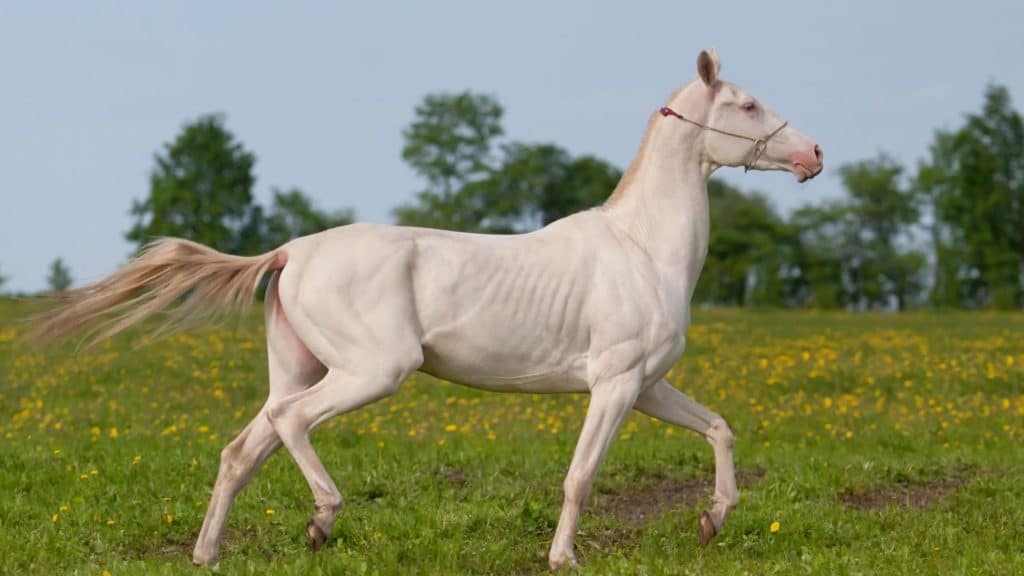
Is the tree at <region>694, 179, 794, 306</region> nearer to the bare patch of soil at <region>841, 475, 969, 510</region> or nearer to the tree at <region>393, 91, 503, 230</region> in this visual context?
the tree at <region>393, 91, 503, 230</region>

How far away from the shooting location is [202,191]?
6506cm

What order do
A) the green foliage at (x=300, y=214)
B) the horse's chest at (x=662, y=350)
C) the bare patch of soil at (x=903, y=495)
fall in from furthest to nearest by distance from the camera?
the green foliage at (x=300, y=214), the bare patch of soil at (x=903, y=495), the horse's chest at (x=662, y=350)

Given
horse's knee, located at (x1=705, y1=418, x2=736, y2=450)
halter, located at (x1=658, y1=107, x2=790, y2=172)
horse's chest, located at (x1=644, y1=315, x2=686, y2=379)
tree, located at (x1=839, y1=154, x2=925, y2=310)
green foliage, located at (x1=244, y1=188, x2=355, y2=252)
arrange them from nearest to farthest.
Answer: horse's chest, located at (x1=644, y1=315, x2=686, y2=379)
halter, located at (x1=658, y1=107, x2=790, y2=172)
horse's knee, located at (x1=705, y1=418, x2=736, y2=450)
tree, located at (x1=839, y1=154, x2=925, y2=310)
green foliage, located at (x1=244, y1=188, x2=355, y2=252)

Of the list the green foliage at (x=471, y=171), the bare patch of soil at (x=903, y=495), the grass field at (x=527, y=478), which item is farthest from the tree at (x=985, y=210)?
the bare patch of soil at (x=903, y=495)

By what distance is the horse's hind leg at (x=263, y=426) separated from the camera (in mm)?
6422

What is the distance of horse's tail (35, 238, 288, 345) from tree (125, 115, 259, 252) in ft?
187

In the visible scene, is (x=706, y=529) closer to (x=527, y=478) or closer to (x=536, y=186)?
(x=527, y=478)

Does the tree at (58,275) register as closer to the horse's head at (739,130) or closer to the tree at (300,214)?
the tree at (300,214)

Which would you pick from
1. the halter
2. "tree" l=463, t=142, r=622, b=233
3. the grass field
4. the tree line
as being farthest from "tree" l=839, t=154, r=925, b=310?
the halter

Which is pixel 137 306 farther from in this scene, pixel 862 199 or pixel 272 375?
pixel 862 199

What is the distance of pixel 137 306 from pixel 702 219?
3145 mm

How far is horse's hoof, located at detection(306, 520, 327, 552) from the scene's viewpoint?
6453 mm

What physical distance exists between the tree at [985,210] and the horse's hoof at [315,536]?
5501 centimetres

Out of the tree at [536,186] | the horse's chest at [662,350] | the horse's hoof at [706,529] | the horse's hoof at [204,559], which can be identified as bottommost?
the horse's hoof at [204,559]
